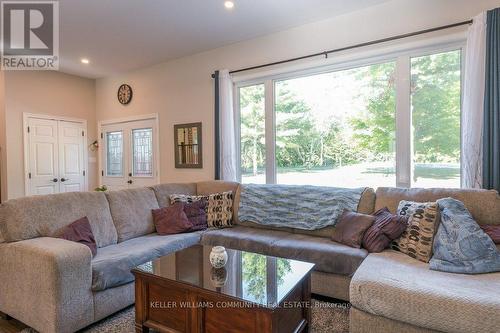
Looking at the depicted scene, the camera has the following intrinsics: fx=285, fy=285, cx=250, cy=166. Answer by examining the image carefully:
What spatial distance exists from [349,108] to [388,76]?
0.50 meters

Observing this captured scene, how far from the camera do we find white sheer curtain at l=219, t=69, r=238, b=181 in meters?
3.87

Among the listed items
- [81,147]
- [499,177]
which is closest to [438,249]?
[499,177]

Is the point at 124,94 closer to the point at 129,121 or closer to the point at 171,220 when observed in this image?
the point at 129,121

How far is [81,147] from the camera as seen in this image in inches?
211

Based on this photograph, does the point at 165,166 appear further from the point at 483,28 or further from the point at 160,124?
the point at 483,28

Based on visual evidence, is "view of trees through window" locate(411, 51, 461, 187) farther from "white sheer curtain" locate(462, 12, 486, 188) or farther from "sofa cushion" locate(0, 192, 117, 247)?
"sofa cushion" locate(0, 192, 117, 247)

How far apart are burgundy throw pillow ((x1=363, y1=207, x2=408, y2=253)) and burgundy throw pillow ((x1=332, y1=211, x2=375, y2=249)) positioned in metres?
0.05

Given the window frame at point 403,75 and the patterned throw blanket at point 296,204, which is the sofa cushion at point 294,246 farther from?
the window frame at point 403,75

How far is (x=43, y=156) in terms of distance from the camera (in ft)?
15.7

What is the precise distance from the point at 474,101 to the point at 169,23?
3.21 meters

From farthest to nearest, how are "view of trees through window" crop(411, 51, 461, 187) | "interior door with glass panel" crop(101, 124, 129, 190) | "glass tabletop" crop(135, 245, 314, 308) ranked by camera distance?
"interior door with glass panel" crop(101, 124, 129, 190) → "view of trees through window" crop(411, 51, 461, 187) → "glass tabletop" crop(135, 245, 314, 308)

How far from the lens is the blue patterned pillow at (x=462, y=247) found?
177 centimetres

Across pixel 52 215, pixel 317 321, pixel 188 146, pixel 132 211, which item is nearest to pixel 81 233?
pixel 52 215

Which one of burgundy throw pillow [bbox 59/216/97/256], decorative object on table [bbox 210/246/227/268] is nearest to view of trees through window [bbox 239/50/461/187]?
decorative object on table [bbox 210/246/227/268]
